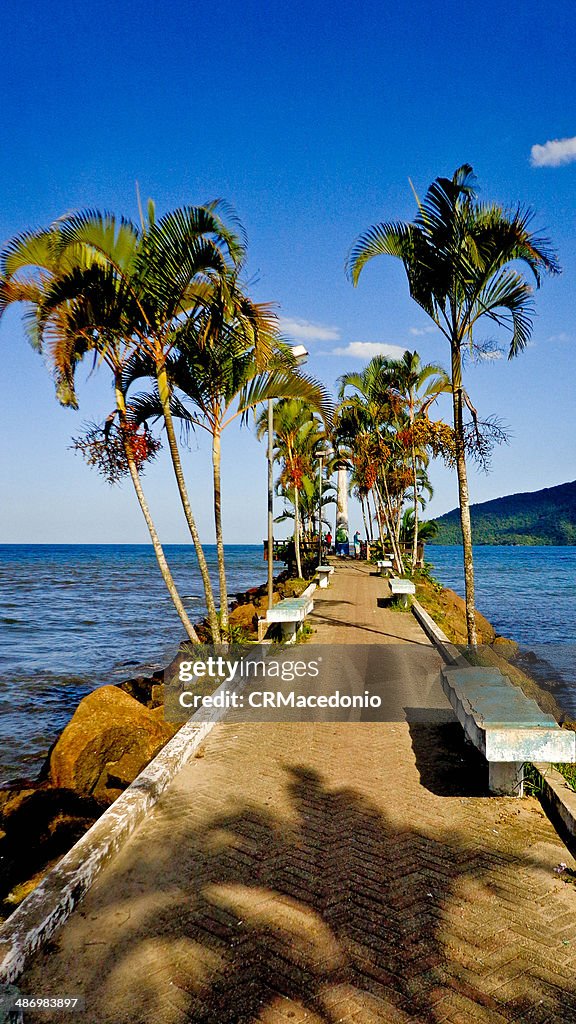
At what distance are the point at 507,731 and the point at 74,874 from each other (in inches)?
131

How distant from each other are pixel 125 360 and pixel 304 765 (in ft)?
23.4

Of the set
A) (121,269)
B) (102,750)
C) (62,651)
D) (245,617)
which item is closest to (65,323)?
(121,269)

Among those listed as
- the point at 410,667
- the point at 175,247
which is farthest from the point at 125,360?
the point at 410,667

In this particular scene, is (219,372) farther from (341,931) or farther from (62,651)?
(62,651)

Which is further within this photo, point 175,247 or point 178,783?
point 175,247

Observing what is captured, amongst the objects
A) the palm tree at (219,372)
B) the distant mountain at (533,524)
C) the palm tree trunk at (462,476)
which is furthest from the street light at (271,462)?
the distant mountain at (533,524)

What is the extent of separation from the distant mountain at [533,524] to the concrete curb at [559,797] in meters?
172

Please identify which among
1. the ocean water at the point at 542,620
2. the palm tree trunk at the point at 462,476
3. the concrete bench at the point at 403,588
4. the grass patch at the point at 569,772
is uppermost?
the palm tree trunk at the point at 462,476

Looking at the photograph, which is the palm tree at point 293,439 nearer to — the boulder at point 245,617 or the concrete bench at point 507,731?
the boulder at point 245,617

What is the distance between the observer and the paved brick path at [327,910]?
3.14 m

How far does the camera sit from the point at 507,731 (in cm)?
513

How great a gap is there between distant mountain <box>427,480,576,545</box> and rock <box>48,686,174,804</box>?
562ft

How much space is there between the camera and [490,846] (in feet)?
15.2

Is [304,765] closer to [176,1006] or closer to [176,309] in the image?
[176,1006]
